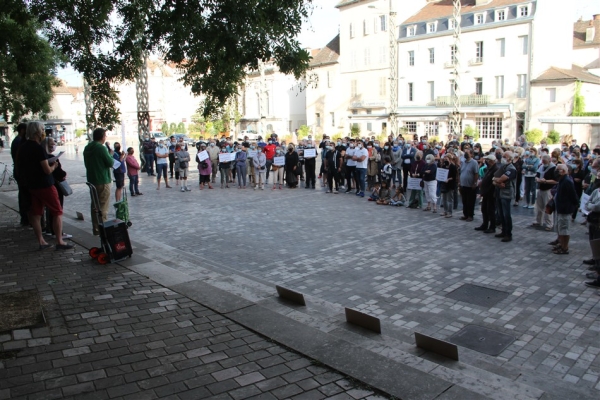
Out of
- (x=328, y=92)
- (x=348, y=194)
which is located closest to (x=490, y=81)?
(x=328, y=92)

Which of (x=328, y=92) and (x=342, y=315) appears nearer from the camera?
(x=342, y=315)

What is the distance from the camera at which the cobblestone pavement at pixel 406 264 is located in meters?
6.09

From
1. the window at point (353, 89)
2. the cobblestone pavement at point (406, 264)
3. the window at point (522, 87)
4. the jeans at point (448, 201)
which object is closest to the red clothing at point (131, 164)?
the cobblestone pavement at point (406, 264)

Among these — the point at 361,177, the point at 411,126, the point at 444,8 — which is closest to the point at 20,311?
the point at 361,177

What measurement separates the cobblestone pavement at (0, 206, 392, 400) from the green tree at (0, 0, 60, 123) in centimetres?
878

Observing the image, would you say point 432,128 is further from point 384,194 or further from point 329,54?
point 384,194

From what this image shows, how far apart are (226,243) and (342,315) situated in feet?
16.2

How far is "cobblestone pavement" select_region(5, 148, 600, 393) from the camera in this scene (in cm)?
609

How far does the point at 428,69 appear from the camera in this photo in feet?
167

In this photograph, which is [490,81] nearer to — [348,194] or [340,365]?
[348,194]

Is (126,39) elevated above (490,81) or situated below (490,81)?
below

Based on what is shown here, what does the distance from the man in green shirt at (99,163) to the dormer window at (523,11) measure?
43.6 m

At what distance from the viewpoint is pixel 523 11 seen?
143 feet

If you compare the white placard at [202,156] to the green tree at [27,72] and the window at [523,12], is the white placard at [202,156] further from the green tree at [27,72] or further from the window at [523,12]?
the window at [523,12]
